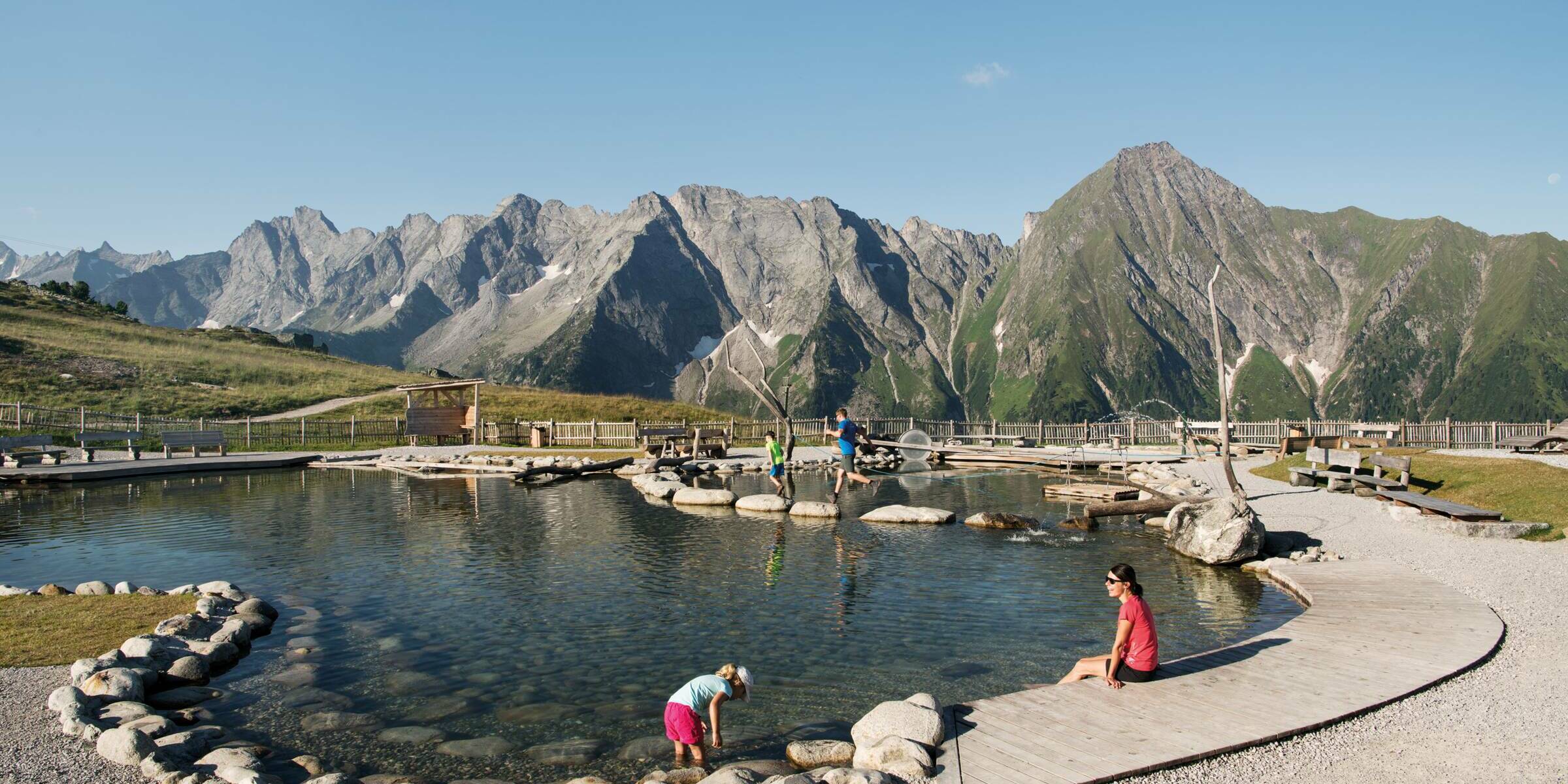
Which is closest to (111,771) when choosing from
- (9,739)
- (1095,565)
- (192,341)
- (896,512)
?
(9,739)

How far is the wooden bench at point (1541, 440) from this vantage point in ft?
131

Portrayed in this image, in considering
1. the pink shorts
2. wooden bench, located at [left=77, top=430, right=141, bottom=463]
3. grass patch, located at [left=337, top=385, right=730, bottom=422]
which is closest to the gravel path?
the pink shorts

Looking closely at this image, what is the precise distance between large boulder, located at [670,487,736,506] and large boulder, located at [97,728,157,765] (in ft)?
73.9

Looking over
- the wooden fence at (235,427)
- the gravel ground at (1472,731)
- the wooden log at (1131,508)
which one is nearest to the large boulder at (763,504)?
the wooden log at (1131,508)

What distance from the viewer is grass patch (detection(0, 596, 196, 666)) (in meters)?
12.4

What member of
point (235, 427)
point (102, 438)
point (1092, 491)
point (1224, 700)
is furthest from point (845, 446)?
point (235, 427)

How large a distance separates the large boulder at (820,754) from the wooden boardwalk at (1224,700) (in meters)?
1.21

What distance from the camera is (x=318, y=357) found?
10756 centimetres

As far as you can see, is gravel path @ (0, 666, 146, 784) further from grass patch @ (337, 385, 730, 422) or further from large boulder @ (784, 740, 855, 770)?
grass patch @ (337, 385, 730, 422)

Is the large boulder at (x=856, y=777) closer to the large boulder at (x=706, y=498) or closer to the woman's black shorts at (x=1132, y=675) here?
the woman's black shorts at (x=1132, y=675)

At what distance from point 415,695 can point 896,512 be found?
59.0 ft

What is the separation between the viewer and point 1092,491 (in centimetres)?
3209

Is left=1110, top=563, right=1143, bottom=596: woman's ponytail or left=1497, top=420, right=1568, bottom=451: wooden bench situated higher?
left=1497, top=420, right=1568, bottom=451: wooden bench

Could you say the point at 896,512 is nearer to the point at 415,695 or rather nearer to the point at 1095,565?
the point at 1095,565
